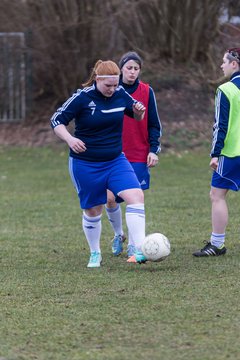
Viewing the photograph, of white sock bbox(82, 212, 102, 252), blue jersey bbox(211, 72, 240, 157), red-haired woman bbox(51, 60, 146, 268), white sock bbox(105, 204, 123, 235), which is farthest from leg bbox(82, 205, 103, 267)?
blue jersey bbox(211, 72, 240, 157)

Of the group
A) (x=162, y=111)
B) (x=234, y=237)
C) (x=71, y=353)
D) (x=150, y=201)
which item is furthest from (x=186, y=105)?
(x=71, y=353)

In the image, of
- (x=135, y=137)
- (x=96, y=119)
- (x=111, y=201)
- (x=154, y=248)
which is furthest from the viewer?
(x=111, y=201)

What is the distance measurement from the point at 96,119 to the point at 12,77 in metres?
13.3

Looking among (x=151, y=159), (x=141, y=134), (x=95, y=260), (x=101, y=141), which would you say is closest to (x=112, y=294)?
(x=95, y=260)

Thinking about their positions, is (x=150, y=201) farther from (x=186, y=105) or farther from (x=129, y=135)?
(x=186, y=105)

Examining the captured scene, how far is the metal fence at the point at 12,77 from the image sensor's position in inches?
780

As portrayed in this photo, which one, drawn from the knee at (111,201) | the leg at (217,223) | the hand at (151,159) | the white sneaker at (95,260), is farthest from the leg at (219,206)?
the white sneaker at (95,260)

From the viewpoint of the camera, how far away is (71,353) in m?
5.02

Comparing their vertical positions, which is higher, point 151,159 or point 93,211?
point 151,159

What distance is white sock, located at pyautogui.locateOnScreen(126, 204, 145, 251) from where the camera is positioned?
735 centimetres

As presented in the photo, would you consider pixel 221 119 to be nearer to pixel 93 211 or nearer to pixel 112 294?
pixel 93 211

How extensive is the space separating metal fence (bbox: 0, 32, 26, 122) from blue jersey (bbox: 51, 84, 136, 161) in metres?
12.7

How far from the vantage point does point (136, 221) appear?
737 cm

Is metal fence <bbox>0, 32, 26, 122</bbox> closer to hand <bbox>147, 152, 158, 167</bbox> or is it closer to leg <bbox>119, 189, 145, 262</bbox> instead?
hand <bbox>147, 152, 158, 167</bbox>
